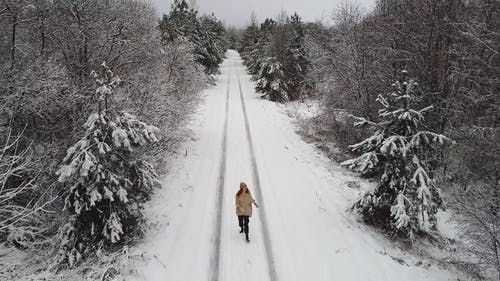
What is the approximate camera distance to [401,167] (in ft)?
38.8

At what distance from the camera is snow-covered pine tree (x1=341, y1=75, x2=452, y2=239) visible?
444 inches

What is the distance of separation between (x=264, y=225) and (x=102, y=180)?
521 centimetres

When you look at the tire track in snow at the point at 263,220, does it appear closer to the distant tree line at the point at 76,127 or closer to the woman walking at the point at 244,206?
the woman walking at the point at 244,206

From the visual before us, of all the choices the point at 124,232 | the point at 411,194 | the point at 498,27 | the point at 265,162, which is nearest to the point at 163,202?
the point at 124,232

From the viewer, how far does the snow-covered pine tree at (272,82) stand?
3747cm

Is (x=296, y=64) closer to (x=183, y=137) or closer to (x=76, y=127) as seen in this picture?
(x=183, y=137)

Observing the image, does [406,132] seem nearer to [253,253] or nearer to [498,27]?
[253,253]

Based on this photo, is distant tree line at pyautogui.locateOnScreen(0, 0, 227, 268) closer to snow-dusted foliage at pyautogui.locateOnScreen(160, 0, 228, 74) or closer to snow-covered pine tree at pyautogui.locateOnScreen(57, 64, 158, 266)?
snow-covered pine tree at pyautogui.locateOnScreen(57, 64, 158, 266)

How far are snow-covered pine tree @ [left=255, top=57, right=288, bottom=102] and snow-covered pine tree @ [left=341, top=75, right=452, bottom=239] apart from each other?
25.3 m

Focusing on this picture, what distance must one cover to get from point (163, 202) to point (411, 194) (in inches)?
338

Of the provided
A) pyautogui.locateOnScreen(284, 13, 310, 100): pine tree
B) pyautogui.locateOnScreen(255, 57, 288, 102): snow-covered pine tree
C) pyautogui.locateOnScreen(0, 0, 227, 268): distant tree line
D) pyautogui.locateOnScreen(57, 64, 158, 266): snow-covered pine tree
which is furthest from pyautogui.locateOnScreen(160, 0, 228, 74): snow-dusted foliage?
pyautogui.locateOnScreen(57, 64, 158, 266): snow-covered pine tree

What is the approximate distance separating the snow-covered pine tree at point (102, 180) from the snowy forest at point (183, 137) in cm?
4

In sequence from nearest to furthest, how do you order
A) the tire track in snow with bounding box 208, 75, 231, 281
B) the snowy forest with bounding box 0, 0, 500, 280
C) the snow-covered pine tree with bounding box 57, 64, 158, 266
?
the tire track in snow with bounding box 208, 75, 231, 281
the snow-covered pine tree with bounding box 57, 64, 158, 266
the snowy forest with bounding box 0, 0, 500, 280

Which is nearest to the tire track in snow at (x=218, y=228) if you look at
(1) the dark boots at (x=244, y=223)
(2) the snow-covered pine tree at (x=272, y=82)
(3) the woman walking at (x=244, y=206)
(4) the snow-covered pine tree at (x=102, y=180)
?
(1) the dark boots at (x=244, y=223)
